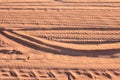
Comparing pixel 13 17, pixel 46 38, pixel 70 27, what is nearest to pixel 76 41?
pixel 70 27

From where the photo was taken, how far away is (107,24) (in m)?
2.38

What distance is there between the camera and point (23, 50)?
7.73 feet

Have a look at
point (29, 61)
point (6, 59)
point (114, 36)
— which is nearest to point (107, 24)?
point (114, 36)

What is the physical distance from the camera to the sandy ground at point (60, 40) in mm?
2324

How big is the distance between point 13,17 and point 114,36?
1.12 m

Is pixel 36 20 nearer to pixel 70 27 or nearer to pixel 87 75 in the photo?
pixel 70 27

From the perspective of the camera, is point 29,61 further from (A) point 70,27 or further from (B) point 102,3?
(B) point 102,3

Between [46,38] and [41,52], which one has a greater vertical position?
[46,38]

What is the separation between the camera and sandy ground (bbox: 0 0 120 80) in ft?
7.63

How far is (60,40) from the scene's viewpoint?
2.36 m

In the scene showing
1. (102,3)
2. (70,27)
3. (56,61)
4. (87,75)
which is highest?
(102,3)

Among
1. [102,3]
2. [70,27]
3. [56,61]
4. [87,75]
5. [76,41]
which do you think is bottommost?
[87,75]

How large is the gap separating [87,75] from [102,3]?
81 centimetres

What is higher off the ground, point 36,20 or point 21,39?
point 36,20
